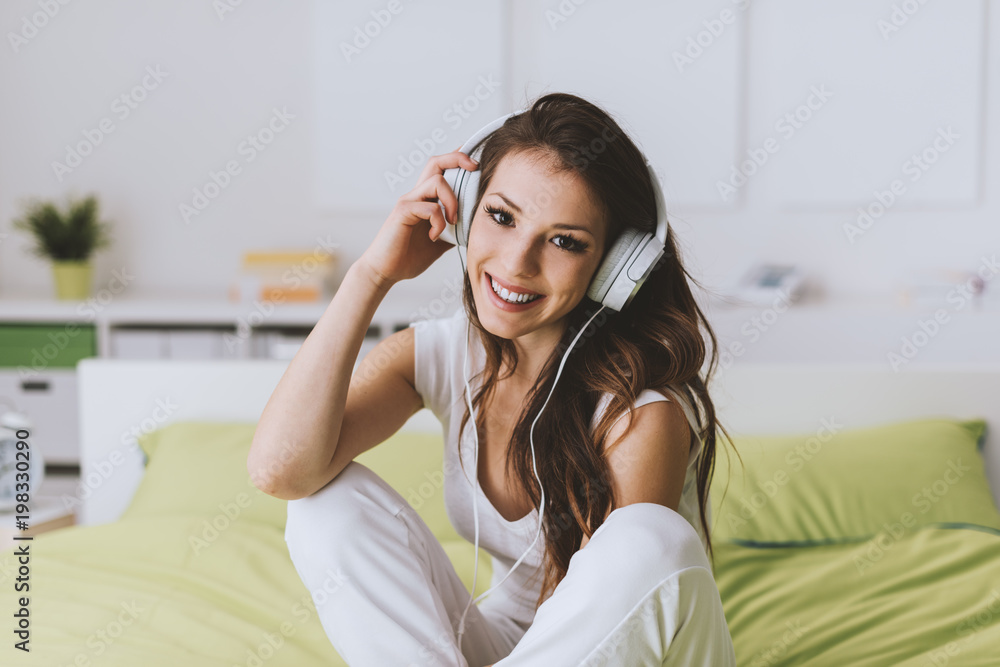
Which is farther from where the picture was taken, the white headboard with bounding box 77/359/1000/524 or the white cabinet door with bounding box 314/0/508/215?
the white cabinet door with bounding box 314/0/508/215

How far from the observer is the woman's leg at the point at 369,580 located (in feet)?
3.15

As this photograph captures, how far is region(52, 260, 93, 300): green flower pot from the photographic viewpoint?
2713 mm

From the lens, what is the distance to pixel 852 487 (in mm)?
1639

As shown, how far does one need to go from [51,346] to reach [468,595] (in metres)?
1.91

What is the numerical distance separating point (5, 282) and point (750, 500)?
2657 mm

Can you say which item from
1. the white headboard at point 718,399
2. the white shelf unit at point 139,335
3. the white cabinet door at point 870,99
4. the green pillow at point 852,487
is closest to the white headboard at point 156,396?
the white headboard at point 718,399

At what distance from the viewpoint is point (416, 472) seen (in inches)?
68.0

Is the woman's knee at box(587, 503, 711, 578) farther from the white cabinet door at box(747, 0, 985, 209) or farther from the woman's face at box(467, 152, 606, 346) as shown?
the white cabinet door at box(747, 0, 985, 209)

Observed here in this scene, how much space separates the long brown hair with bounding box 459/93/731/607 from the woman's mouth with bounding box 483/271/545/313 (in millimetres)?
110

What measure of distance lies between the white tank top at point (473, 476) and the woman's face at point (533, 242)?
0.53 feet

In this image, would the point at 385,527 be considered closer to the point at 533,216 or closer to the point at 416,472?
the point at 533,216

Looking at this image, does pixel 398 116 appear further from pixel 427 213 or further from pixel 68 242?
pixel 427 213

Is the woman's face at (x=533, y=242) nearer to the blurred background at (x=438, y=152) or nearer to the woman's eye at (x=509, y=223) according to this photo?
the woman's eye at (x=509, y=223)

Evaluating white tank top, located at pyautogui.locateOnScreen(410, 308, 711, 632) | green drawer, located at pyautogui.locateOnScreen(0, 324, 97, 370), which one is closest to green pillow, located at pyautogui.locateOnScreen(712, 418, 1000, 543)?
white tank top, located at pyautogui.locateOnScreen(410, 308, 711, 632)
